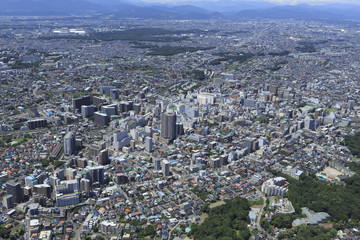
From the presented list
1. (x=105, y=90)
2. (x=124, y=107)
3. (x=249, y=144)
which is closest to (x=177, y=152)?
(x=249, y=144)

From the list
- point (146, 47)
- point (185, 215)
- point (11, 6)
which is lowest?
point (185, 215)

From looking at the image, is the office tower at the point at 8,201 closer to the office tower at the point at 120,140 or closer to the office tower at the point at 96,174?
the office tower at the point at 96,174

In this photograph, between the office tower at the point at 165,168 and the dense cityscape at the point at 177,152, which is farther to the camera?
the office tower at the point at 165,168

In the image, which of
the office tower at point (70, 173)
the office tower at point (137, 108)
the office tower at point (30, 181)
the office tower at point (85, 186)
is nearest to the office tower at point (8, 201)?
the office tower at point (30, 181)

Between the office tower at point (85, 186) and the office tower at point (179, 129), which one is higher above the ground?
the office tower at point (179, 129)

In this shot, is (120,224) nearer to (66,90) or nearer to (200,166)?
(200,166)

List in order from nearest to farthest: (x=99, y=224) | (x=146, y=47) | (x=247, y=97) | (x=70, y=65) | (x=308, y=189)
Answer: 1. (x=99, y=224)
2. (x=308, y=189)
3. (x=247, y=97)
4. (x=70, y=65)
5. (x=146, y=47)

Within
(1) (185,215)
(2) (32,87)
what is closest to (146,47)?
(2) (32,87)
